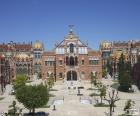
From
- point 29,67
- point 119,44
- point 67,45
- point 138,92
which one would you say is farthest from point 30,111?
point 119,44

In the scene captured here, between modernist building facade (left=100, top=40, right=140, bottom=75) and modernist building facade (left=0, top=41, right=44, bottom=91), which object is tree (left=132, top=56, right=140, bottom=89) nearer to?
modernist building facade (left=100, top=40, right=140, bottom=75)

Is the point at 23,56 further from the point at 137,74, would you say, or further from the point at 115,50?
the point at 137,74

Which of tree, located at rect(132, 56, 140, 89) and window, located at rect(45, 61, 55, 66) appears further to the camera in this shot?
window, located at rect(45, 61, 55, 66)

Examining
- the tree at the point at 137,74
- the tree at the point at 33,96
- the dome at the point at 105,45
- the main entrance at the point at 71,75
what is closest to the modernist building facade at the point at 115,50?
the dome at the point at 105,45

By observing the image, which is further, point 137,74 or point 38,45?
point 38,45

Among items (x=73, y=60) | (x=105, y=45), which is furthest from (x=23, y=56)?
(x=105, y=45)

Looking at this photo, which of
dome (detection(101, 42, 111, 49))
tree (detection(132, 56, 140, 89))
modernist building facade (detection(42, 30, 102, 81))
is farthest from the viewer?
dome (detection(101, 42, 111, 49))

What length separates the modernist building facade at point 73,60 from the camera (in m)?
119

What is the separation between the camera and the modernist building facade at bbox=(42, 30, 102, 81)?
119 meters

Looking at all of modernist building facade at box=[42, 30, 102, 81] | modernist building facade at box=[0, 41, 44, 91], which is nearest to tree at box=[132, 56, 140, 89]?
modernist building facade at box=[42, 30, 102, 81]

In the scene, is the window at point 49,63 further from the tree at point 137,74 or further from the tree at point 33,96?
the tree at point 33,96

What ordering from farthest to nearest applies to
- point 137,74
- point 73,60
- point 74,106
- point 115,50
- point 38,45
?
point 115,50, point 38,45, point 73,60, point 137,74, point 74,106

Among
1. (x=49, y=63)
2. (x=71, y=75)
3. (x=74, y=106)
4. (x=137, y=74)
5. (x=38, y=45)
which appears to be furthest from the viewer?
(x=38, y=45)

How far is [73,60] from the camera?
119938 mm
